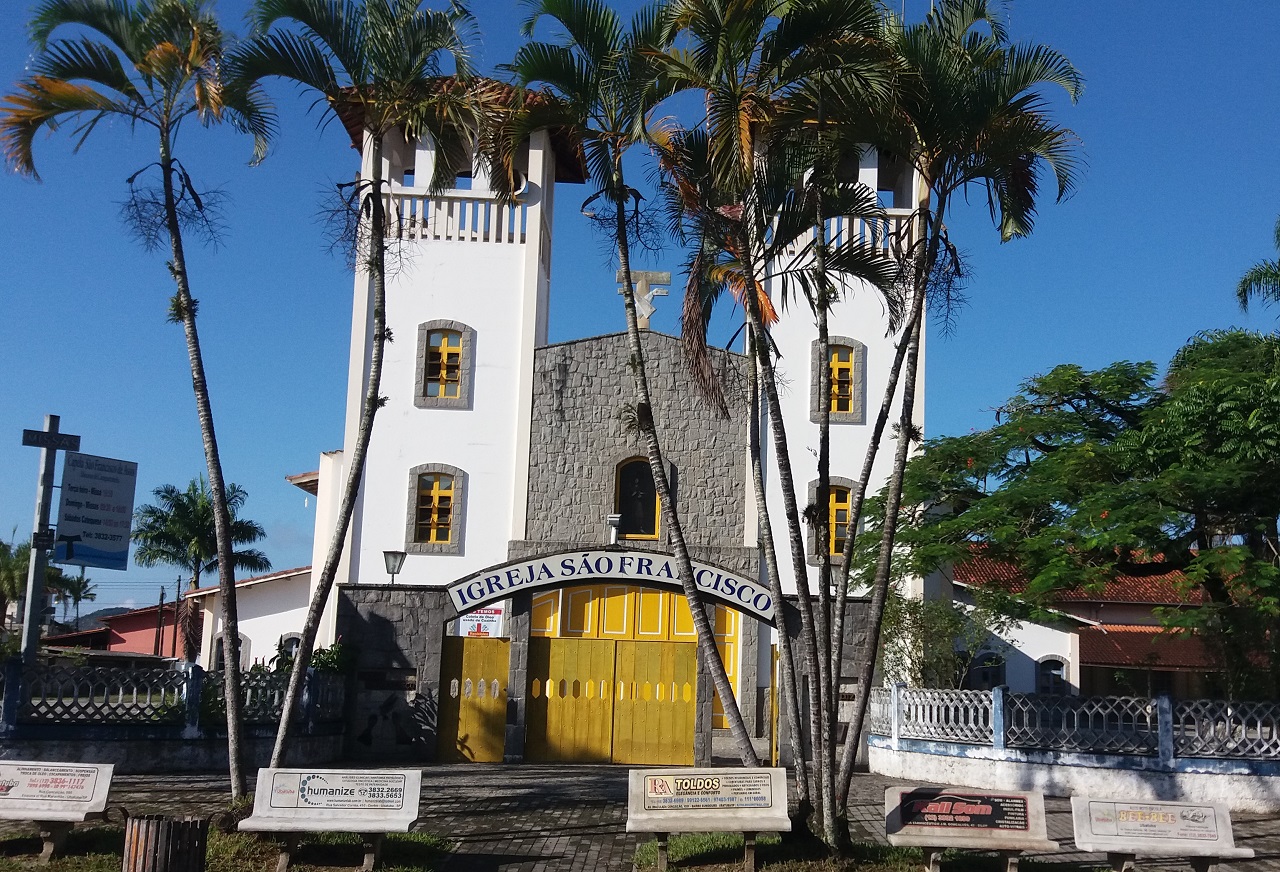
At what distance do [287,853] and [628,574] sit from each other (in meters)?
9.30

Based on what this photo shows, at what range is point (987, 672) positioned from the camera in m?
21.4

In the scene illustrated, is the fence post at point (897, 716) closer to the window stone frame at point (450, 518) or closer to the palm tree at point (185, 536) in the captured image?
the window stone frame at point (450, 518)

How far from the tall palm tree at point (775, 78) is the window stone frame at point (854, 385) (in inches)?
365

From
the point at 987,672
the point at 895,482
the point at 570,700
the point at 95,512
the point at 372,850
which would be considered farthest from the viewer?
the point at 987,672

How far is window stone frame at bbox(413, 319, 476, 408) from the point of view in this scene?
1989cm

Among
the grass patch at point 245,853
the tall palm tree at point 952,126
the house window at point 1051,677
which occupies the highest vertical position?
the tall palm tree at point 952,126

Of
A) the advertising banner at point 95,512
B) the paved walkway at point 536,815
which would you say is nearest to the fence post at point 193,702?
the paved walkway at point 536,815

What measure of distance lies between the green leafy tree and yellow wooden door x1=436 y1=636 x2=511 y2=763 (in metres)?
6.89

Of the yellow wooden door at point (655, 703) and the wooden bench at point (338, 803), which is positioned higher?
the yellow wooden door at point (655, 703)

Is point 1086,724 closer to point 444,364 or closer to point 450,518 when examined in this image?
point 450,518

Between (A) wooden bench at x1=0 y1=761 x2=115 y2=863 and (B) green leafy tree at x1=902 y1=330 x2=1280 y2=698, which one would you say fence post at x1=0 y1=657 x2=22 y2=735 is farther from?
(B) green leafy tree at x1=902 y1=330 x2=1280 y2=698

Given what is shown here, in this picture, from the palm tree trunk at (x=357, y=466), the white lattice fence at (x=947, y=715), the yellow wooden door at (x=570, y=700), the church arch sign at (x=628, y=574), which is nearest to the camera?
the palm tree trunk at (x=357, y=466)

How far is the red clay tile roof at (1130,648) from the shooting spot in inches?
1048

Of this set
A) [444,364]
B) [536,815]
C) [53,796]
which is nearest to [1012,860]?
[536,815]
